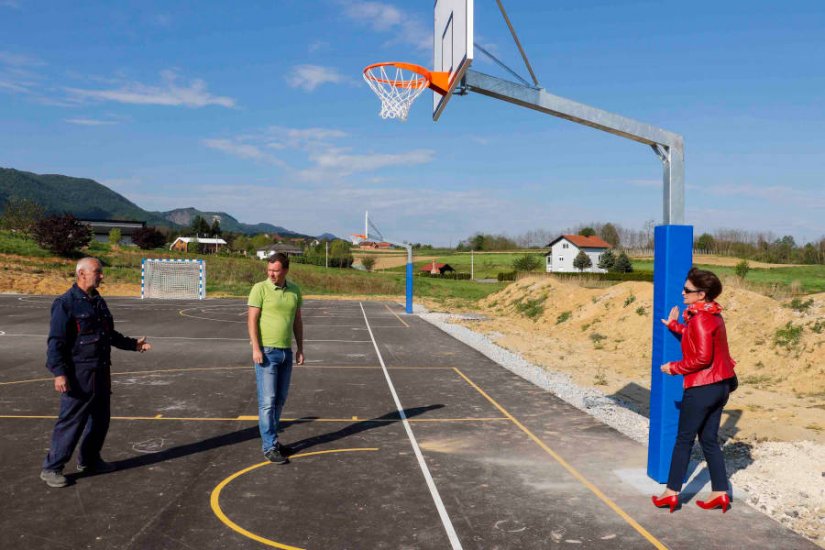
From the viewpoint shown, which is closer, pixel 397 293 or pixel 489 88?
pixel 489 88

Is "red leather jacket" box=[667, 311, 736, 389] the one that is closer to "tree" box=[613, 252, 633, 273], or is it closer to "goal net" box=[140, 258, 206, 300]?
"goal net" box=[140, 258, 206, 300]

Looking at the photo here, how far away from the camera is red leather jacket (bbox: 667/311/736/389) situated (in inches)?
206

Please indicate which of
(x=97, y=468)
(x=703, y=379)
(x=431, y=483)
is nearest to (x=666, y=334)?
(x=703, y=379)

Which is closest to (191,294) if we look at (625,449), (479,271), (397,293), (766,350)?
(397,293)

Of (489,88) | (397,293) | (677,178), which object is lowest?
(397,293)

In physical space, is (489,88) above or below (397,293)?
above

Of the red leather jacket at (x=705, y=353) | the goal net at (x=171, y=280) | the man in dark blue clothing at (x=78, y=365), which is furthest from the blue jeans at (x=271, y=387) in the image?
the goal net at (x=171, y=280)

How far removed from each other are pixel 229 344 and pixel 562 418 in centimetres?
1142

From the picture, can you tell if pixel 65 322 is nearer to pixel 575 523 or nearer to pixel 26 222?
pixel 575 523

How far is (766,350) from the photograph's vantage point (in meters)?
15.7

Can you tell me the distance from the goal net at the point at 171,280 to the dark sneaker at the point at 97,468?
3580cm

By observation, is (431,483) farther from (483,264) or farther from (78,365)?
(483,264)

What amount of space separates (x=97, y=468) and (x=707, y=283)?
6293 mm

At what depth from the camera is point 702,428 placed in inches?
212
